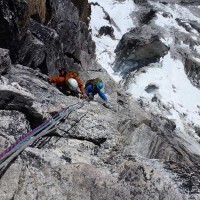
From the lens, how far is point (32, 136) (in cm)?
915

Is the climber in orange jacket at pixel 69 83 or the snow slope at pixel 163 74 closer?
the climber in orange jacket at pixel 69 83

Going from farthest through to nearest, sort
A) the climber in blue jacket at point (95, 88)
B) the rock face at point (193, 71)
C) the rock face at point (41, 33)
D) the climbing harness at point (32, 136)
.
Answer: the rock face at point (193, 71), the climber in blue jacket at point (95, 88), the rock face at point (41, 33), the climbing harness at point (32, 136)

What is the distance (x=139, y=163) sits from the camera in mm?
8398

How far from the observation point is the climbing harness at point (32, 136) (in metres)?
7.28

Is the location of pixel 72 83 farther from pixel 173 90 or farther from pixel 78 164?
pixel 173 90

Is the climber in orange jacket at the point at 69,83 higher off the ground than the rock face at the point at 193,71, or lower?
higher

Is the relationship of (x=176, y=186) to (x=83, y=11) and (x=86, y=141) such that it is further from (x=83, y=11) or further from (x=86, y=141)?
(x=83, y=11)

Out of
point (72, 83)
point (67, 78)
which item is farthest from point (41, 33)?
point (72, 83)

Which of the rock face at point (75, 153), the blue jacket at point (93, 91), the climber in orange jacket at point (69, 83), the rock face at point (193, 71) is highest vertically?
the rock face at point (75, 153)

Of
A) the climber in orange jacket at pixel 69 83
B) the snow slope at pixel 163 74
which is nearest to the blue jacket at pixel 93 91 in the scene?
the climber in orange jacket at pixel 69 83

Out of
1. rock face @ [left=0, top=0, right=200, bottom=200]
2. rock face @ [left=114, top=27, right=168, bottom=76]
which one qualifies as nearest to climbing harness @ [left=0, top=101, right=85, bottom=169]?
rock face @ [left=0, top=0, right=200, bottom=200]

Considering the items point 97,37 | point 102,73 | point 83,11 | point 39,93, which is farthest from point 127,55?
point 39,93

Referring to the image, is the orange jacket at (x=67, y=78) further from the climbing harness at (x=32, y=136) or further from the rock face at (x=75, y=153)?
the climbing harness at (x=32, y=136)

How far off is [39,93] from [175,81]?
3532cm
